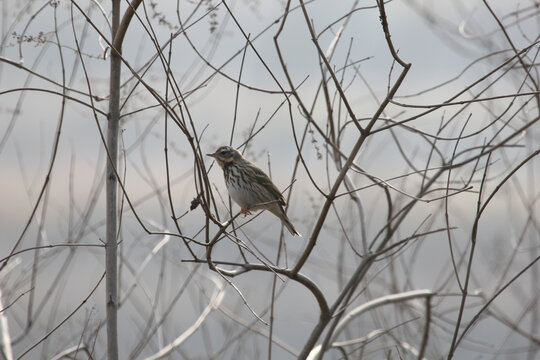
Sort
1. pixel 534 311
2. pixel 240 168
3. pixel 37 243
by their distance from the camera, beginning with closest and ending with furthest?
pixel 37 243 → pixel 534 311 → pixel 240 168

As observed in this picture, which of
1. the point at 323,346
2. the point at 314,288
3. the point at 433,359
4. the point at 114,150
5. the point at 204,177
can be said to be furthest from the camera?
the point at 433,359

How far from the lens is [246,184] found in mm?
6906

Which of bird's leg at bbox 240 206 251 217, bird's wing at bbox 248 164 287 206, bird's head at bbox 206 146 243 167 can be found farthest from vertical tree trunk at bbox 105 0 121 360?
bird's wing at bbox 248 164 287 206

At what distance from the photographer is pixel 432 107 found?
322cm

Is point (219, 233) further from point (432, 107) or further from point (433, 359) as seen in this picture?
point (433, 359)

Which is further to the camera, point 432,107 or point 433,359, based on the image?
point 433,359

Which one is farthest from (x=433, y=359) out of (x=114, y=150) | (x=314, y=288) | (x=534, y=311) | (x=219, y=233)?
(x=114, y=150)

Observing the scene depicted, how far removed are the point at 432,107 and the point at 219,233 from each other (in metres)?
1.40

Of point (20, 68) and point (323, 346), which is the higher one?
point (20, 68)

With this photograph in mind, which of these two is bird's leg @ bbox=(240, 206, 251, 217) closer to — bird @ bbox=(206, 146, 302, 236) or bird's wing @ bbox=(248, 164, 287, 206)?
bird @ bbox=(206, 146, 302, 236)

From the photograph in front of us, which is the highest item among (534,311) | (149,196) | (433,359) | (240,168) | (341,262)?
(240,168)

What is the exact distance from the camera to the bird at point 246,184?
688cm

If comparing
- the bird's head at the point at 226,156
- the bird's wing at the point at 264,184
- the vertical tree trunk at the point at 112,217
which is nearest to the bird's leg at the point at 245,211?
the bird's wing at the point at 264,184

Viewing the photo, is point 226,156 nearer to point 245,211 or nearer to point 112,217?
point 245,211
